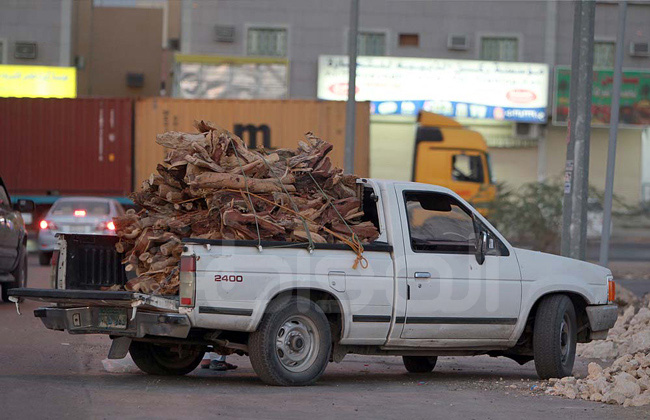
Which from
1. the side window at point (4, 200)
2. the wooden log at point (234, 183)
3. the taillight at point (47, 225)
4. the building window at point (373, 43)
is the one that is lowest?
the taillight at point (47, 225)

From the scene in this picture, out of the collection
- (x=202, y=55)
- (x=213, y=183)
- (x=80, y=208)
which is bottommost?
(x=80, y=208)

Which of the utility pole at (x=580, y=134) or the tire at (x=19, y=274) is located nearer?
the utility pole at (x=580, y=134)

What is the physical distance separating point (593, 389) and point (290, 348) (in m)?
2.37

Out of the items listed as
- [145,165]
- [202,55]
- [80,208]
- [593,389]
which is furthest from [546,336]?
[202,55]

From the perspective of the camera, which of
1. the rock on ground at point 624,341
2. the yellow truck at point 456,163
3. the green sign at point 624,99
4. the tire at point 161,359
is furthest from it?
the green sign at point 624,99

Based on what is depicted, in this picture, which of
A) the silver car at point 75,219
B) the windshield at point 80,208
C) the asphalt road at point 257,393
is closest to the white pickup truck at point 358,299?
the asphalt road at point 257,393

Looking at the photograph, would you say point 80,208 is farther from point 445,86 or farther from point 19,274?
point 445,86

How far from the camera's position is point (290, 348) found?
8547 mm

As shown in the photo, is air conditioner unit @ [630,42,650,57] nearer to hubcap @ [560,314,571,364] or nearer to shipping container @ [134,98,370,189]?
shipping container @ [134,98,370,189]

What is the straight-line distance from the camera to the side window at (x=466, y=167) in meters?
26.9

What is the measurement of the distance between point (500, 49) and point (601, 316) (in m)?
29.4

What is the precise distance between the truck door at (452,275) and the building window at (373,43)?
29.0 meters

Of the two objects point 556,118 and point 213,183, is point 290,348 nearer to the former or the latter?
point 213,183

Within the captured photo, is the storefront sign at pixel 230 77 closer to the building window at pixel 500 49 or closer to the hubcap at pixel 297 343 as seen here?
the building window at pixel 500 49
